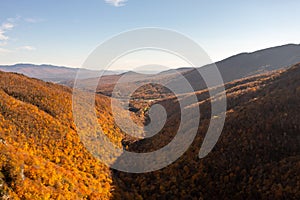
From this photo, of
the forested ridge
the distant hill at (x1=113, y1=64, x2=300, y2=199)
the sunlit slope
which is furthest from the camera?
the distant hill at (x1=113, y1=64, x2=300, y2=199)

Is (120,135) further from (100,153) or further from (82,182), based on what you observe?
(82,182)

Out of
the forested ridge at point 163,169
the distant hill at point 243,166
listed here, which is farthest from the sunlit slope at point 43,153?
the distant hill at point 243,166

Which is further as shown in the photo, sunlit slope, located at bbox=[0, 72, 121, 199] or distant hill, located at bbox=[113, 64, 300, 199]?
distant hill, located at bbox=[113, 64, 300, 199]

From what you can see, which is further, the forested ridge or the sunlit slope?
the forested ridge

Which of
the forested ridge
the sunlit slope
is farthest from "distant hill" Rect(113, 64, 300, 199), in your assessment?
the sunlit slope

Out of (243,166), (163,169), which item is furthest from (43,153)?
(243,166)

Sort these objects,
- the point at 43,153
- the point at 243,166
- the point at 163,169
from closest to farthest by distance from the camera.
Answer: the point at 43,153 → the point at 243,166 → the point at 163,169

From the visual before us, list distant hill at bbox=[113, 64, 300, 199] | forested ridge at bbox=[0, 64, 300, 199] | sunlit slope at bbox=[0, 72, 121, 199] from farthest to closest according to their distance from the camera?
distant hill at bbox=[113, 64, 300, 199] < forested ridge at bbox=[0, 64, 300, 199] < sunlit slope at bbox=[0, 72, 121, 199]

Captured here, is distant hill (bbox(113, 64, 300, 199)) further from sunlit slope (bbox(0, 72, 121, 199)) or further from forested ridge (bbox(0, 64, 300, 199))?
sunlit slope (bbox(0, 72, 121, 199))

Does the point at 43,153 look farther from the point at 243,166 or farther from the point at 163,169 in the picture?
the point at 243,166

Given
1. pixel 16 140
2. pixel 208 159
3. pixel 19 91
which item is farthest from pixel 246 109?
pixel 19 91

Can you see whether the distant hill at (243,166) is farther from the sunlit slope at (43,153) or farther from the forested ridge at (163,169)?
the sunlit slope at (43,153)

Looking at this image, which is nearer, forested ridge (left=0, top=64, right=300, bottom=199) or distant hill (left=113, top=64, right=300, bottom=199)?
forested ridge (left=0, top=64, right=300, bottom=199)
